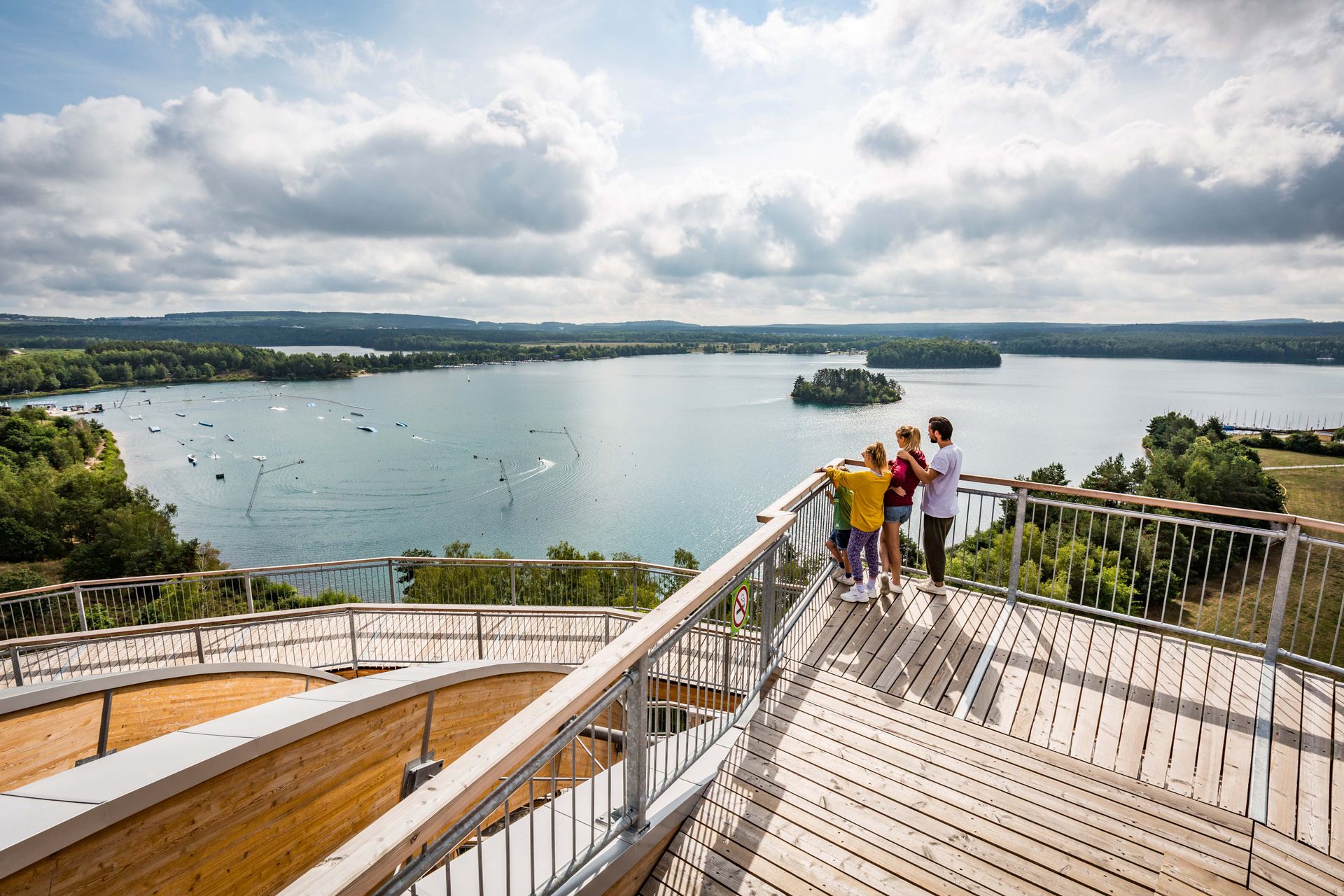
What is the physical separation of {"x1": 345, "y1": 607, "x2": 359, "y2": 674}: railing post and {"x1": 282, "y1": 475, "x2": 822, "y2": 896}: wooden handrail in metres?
8.51

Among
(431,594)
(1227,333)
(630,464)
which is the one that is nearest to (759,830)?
(431,594)

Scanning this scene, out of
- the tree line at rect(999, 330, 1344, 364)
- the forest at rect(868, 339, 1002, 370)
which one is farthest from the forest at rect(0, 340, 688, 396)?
the tree line at rect(999, 330, 1344, 364)

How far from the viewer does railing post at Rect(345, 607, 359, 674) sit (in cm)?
987

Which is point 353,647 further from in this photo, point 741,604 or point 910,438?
point 910,438

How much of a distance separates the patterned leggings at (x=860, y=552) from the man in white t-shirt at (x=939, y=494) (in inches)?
17.6

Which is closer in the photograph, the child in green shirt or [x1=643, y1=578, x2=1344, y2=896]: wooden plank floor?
[x1=643, y1=578, x2=1344, y2=896]: wooden plank floor

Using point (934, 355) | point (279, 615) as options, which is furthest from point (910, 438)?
point (934, 355)

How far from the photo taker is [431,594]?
30.2m

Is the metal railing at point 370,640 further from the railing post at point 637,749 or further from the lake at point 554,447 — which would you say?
the lake at point 554,447

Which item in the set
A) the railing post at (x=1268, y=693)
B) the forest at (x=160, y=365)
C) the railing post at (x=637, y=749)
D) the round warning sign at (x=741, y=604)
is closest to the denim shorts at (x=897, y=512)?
the round warning sign at (x=741, y=604)

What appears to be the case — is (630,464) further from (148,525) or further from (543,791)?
(543,791)

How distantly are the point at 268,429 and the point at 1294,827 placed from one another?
109889 mm

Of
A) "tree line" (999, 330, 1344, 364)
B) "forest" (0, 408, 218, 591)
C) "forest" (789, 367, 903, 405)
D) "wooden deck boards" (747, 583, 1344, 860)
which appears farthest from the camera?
"tree line" (999, 330, 1344, 364)

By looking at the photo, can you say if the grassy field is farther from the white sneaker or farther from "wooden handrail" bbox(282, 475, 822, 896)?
"wooden handrail" bbox(282, 475, 822, 896)
